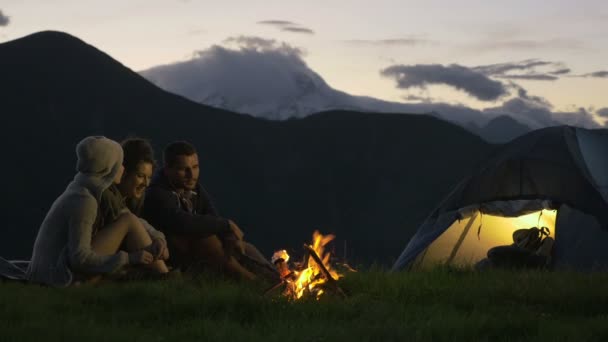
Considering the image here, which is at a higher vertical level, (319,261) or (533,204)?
(533,204)

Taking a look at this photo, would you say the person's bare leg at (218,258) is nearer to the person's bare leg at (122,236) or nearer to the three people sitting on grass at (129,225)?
the three people sitting on grass at (129,225)

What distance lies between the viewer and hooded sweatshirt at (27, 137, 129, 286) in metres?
6.84

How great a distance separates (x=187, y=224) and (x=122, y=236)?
57 centimetres

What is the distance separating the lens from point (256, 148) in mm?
Result: 130375

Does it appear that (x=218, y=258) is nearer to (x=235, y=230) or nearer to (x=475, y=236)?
(x=235, y=230)

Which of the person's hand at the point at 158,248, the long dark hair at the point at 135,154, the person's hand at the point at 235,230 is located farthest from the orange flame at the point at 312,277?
the long dark hair at the point at 135,154

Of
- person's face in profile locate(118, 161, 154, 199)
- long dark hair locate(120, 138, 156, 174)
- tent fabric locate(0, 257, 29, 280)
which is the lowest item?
tent fabric locate(0, 257, 29, 280)

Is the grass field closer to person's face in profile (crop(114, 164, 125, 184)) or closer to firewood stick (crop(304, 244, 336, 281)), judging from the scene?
firewood stick (crop(304, 244, 336, 281))

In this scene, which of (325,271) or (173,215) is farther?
(173,215)

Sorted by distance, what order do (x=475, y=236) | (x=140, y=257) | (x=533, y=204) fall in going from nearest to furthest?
(x=140, y=257)
(x=533, y=204)
(x=475, y=236)

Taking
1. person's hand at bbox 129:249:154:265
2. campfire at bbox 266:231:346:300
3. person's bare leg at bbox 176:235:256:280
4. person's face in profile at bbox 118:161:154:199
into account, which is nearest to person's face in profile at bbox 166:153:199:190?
person's face in profile at bbox 118:161:154:199

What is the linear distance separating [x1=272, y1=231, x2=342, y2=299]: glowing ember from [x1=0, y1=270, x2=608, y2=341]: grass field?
20cm

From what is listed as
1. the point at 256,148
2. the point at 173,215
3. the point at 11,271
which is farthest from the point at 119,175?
the point at 256,148

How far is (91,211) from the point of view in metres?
6.88
